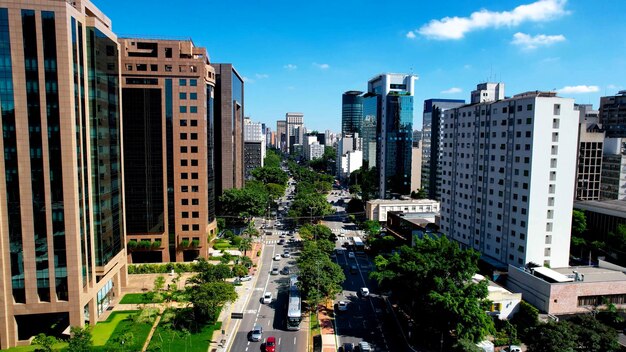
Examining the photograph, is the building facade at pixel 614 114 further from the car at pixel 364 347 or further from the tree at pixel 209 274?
the tree at pixel 209 274

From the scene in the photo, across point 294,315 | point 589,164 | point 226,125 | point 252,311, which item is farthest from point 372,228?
point 589,164

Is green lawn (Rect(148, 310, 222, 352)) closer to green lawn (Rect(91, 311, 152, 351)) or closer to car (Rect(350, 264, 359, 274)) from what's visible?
green lawn (Rect(91, 311, 152, 351))

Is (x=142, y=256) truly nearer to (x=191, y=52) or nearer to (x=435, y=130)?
(x=191, y=52)

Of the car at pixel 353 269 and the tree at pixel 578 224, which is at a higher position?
the tree at pixel 578 224

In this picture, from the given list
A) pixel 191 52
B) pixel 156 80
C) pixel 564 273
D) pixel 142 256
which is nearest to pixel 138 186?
pixel 142 256

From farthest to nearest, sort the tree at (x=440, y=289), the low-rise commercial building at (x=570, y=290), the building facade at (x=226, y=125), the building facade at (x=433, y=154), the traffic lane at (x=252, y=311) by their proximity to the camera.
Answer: the building facade at (x=433, y=154), the building facade at (x=226, y=125), the low-rise commercial building at (x=570, y=290), the traffic lane at (x=252, y=311), the tree at (x=440, y=289)

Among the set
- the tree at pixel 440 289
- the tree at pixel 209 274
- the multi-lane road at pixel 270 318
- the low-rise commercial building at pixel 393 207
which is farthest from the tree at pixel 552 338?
the low-rise commercial building at pixel 393 207

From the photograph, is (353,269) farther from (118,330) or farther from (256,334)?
(118,330)
